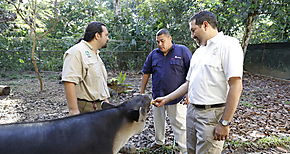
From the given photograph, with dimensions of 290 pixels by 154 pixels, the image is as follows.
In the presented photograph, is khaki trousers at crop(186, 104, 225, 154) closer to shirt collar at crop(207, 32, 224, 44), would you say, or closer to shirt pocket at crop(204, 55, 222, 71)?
shirt pocket at crop(204, 55, 222, 71)

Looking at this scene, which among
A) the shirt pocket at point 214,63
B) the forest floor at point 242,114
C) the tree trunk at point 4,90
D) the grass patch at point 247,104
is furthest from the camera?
the tree trunk at point 4,90

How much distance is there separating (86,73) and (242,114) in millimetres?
4308

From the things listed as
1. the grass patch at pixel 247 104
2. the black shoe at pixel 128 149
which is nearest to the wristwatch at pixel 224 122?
the black shoe at pixel 128 149

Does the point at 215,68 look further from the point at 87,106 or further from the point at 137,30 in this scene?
the point at 137,30

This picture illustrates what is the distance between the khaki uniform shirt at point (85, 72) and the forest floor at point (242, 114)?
1643 millimetres

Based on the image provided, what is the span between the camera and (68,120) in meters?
2.01

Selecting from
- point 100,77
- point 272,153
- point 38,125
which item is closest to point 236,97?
point 100,77

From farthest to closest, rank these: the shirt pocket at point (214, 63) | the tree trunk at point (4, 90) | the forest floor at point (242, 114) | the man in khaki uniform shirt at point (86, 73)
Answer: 1. the tree trunk at point (4, 90)
2. the forest floor at point (242, 114)
3. the man in khaki uniform shirt at point (86, 73)
4. the shirt pocket at point (214, 63)

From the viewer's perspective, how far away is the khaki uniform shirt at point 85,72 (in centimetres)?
242

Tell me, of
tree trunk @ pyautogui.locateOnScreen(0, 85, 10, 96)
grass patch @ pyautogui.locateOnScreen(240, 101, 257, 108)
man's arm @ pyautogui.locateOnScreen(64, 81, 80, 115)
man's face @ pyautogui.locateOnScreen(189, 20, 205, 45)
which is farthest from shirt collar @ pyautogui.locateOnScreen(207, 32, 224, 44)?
tree trunk @ pyautogui.locateOnScreen(0, 85, 10, 96)

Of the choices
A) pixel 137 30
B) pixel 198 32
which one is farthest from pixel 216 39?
pixel 137 30

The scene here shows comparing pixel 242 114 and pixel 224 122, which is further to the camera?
pixel 242 114

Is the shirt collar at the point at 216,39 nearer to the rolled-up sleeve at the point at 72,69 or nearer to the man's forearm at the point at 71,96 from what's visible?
the rolled-up sleeve at the point at 72,69

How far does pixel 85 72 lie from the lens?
8.25 feet
